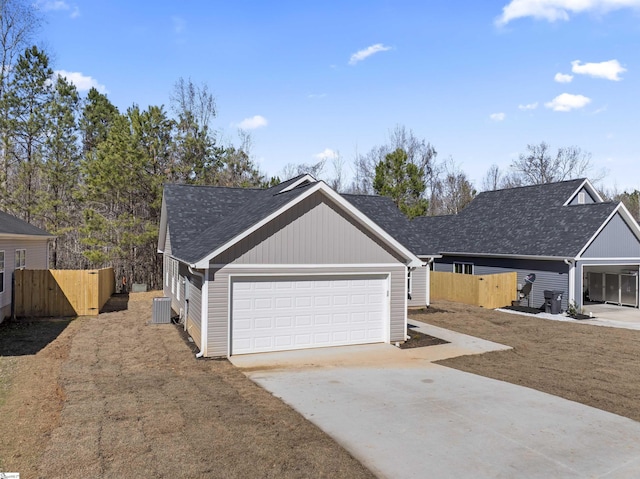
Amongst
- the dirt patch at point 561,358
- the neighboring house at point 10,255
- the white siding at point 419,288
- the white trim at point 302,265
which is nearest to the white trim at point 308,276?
the white trim at point 302,265

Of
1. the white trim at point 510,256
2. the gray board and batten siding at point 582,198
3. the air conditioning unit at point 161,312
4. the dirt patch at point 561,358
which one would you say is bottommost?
the dirt patch at point 561,358

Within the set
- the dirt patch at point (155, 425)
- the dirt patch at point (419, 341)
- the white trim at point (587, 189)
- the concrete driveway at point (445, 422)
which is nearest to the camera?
the dirt patch at point (155, 425)

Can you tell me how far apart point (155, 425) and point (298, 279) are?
6616 mm

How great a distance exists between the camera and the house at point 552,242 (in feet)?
72.5

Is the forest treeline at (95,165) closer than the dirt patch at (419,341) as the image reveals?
No

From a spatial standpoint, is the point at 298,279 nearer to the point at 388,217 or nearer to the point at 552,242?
the point at 388,217

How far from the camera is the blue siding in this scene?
22.1 meters

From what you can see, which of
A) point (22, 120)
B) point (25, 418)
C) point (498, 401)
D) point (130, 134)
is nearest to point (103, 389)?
point (25, 418)

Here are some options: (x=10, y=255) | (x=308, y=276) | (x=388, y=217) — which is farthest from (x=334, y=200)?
(x=10, y=255)

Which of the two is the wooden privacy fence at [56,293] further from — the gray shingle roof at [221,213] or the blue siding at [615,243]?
the blue siding at [615,243]

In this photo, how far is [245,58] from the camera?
72.1ft

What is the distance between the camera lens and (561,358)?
13.4 meters

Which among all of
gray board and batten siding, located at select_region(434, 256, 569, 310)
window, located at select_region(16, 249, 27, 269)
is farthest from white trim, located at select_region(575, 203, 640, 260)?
window, located at select_region(16, 249, 27, 269)

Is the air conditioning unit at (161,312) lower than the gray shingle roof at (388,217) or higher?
lower
